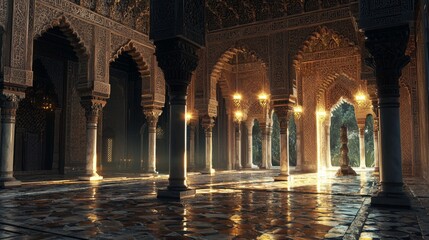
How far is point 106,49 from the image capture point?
1252 cm

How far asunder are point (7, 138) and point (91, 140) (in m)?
2.78

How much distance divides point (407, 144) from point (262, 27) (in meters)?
6.64

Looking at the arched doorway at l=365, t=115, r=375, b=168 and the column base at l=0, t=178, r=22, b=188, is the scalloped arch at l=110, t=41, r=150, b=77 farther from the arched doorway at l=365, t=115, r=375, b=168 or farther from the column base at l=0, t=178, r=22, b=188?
the arched doorway at l=365, t=115, r=375, b=168

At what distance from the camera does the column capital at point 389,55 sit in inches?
234

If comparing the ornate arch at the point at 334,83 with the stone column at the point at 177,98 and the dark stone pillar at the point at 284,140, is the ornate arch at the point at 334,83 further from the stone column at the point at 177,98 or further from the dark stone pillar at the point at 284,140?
the stone column at the point at 177,98

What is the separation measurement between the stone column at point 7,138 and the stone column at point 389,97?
8.40 meters

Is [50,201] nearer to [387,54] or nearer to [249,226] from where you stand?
[249,226]

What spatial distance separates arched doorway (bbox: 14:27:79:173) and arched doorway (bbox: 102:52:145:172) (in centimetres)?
355


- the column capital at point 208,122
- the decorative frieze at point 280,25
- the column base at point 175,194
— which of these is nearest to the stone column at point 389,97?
the column base at point 175,194

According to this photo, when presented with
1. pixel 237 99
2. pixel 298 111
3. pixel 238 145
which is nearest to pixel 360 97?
pixel 298 111

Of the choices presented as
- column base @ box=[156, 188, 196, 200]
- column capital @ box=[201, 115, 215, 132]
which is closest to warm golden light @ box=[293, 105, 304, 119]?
column capital @ box=[201, 115, 215, 132]

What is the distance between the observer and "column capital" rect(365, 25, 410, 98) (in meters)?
5.93

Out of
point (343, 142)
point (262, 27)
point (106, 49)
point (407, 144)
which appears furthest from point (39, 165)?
point (407, 144)

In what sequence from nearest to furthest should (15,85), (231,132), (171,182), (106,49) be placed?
(171,182), (15,85), (106,49), (231,132)
